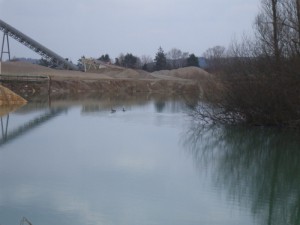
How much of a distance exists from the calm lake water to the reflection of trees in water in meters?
0.02

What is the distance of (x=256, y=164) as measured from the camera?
14.5 meters

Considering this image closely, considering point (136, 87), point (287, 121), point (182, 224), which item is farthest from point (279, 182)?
point (136, 87)

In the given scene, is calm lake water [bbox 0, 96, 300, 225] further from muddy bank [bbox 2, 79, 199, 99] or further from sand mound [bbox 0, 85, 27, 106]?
muddy bank [bbox 2, 79, 199, 99]

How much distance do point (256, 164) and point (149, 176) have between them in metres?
3.79

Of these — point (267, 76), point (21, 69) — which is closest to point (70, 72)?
point (21, 69)

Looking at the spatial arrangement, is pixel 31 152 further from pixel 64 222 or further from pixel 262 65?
pixel 262 65

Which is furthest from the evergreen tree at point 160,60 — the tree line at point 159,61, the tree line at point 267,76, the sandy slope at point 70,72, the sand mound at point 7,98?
the tree line at point 267,76

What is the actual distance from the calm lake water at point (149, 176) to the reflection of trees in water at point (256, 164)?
2 cm

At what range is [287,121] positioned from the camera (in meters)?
20.7

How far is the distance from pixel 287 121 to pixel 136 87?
47.1 meters

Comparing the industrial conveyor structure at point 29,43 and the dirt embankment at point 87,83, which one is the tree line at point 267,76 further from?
the industrial conveyor structure at point 29,43

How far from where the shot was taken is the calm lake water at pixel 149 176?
8938 millimetres

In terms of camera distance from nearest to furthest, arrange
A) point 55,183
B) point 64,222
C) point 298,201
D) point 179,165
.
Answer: point 64,222 < point 298,201 < point 55,183 < point 179,165

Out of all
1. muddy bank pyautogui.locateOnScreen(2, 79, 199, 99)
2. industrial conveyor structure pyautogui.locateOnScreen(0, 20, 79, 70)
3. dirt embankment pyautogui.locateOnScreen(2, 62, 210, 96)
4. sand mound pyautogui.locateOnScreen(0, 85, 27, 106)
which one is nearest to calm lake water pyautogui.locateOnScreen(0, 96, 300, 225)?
sand mound pyautogui.locateOnScreen(0, 85, 27, 106)
